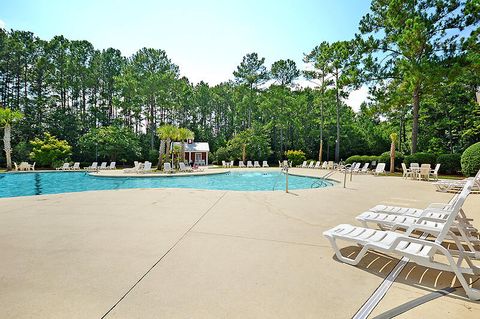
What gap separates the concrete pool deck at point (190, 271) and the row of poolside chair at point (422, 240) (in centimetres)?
20

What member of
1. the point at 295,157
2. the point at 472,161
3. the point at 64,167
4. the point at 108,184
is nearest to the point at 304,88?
the point at 295,157

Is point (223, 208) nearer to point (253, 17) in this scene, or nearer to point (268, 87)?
point (253, 17)

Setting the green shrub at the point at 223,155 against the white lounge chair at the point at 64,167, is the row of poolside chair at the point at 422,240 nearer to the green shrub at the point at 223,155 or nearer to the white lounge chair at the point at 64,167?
the white lounge chair at the point at 64,167

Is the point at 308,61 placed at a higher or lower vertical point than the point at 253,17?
higher

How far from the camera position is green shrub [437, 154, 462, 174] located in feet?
52.9

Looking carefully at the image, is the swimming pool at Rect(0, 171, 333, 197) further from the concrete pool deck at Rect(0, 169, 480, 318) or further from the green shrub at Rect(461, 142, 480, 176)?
the concrete pool deck at Rect(0, 169, 480, 318)

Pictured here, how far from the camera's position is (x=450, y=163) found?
53.3 feet

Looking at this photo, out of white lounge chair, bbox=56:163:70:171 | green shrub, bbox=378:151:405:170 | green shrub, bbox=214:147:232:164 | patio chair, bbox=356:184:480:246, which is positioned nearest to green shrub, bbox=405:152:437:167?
green shrub, bbox=378:151:405:170

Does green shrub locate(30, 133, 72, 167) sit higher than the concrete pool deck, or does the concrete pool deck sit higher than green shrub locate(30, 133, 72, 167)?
green shrub locate(30, 133, 72, 167)

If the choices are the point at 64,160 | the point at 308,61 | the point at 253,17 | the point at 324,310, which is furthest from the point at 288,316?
the point at 308,61

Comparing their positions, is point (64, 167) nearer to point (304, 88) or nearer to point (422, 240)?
point (422, 240)

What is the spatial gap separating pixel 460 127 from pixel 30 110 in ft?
149

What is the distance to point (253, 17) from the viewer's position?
10.6 metres

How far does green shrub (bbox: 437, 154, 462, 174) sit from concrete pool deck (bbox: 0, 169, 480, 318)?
524 inches
